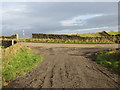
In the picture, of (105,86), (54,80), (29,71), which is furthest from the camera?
(29,71)

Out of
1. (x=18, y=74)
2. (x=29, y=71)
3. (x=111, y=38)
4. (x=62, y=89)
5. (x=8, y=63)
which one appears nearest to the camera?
(x=62, y=89)

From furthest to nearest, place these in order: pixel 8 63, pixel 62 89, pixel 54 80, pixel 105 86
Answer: pixel 8 63 < pixel 54 80 < pixel 105 86 < pixel 62 89

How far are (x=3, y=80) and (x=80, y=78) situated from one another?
3.96 meters

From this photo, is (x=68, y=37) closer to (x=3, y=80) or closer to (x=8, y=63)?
(x=8, y=63)

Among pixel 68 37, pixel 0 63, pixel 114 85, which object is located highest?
pixel 68 37

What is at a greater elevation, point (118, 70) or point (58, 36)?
point (58, 36)

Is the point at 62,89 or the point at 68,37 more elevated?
the point at 68,37

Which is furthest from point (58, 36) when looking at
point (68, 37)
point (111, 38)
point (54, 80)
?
point (54, 80)

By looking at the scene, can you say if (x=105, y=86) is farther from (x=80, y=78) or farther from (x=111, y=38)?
(x=111, y=38)

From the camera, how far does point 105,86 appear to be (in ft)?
21.1

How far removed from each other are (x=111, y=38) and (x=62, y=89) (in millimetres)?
30493

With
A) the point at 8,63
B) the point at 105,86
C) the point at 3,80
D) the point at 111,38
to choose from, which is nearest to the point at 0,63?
the point at 8,63

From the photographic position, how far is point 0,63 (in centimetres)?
929

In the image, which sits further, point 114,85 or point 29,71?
point 29,71
